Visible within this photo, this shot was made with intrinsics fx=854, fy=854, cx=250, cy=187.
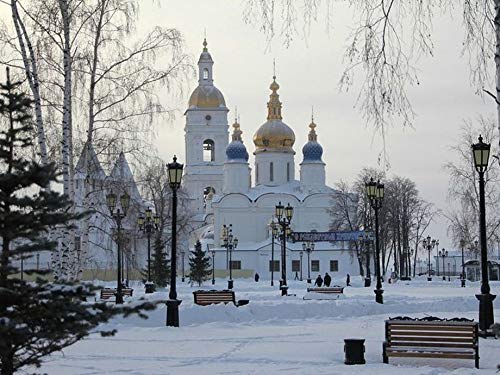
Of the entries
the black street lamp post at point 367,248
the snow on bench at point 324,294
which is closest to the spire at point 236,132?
the black street lamp post at point 367,248

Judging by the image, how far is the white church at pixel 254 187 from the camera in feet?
255

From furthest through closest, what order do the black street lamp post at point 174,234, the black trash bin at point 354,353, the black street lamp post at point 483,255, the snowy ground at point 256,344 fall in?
1. the black street lamp post at point 174,234
2. the black street lamp post at point 483,255
3. the black trash bin at point 354,353
4. the snowy ground at point 256,344

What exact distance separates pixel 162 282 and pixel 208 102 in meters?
50.8

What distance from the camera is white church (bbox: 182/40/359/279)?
77.9 meters

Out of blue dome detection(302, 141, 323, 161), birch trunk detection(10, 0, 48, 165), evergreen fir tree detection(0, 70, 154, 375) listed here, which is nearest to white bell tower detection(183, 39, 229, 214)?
blue dome detection(302, 141, 323, 161)

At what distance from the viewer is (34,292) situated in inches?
246

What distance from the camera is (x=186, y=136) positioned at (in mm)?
90000

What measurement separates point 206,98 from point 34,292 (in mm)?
84357

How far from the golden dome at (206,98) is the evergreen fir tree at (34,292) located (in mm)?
83317

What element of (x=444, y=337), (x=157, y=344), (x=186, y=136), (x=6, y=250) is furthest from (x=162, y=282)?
(x=186, y=136)

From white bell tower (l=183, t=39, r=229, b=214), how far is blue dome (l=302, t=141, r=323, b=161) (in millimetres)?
9264

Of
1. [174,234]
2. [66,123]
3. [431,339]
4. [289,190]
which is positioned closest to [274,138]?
[289,190]

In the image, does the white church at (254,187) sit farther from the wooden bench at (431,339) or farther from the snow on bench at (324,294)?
the wooden bench at (431,339)

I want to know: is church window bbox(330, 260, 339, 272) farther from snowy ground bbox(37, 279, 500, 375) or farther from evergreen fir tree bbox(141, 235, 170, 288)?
snowy ground bbox(37, 279, 500, 375)
